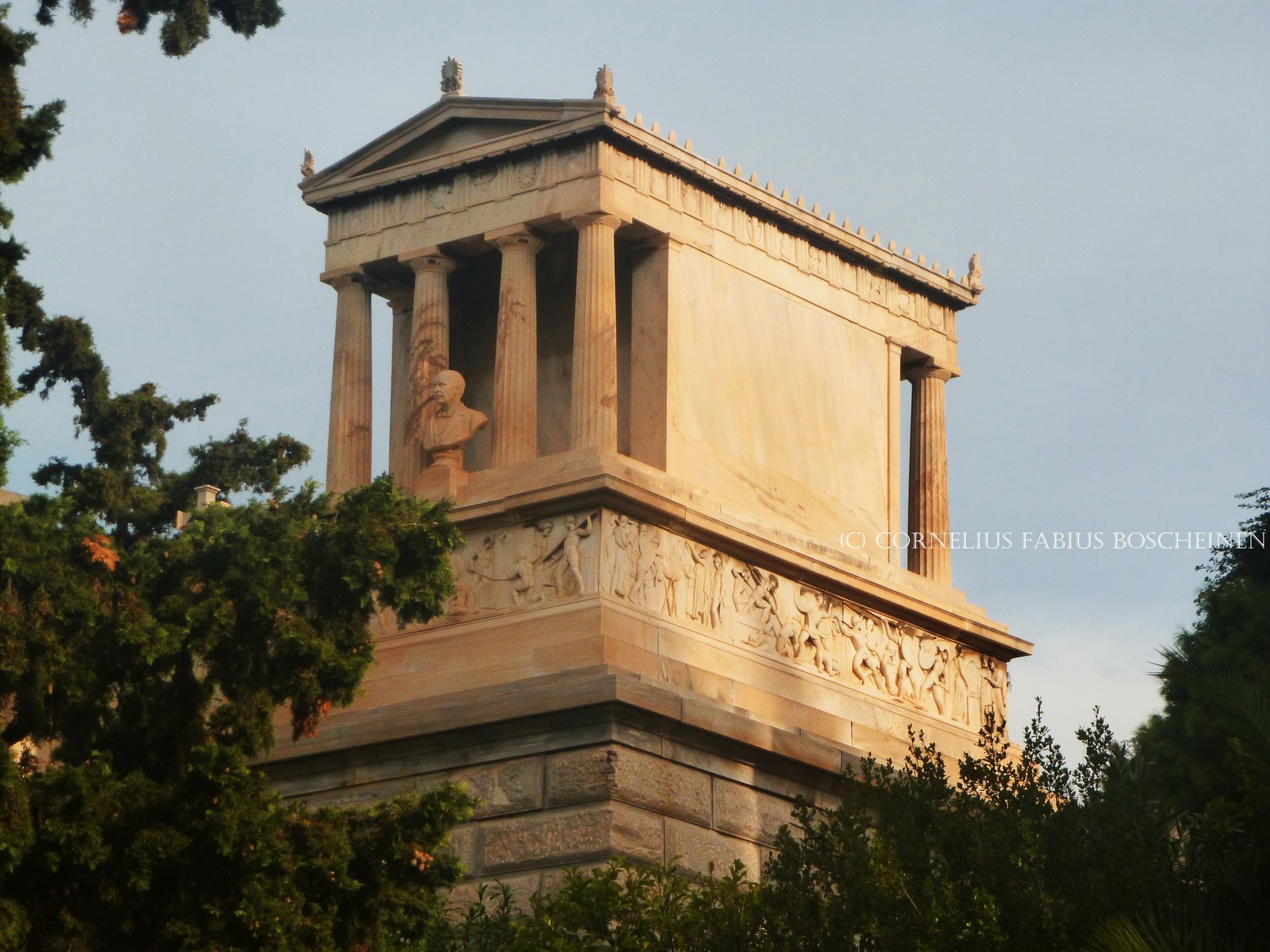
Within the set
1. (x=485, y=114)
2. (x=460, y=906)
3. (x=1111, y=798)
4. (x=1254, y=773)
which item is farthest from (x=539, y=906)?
(x=485, y=114)

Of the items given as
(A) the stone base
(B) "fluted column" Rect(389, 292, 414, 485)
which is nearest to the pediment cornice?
(B) "fluted column" Rect(389, 292, 414, 485)

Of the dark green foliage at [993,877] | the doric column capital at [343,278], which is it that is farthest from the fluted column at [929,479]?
the dark green foliage at [993,877]

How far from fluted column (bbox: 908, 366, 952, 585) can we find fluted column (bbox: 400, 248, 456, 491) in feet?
18.2

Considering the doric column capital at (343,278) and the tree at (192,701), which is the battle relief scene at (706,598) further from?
the tree at (192,701)

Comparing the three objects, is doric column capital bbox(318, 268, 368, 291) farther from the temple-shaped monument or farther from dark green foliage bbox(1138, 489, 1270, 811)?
dark green foliage bbox(1138, 489, 1270, 811)

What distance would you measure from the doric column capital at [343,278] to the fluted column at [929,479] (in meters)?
6.41

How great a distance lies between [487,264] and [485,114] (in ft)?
6.39

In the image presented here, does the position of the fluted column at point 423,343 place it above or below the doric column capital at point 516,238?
below

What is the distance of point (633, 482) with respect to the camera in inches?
1066

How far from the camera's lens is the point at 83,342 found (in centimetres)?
3011

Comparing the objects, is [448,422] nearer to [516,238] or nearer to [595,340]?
[595,340]

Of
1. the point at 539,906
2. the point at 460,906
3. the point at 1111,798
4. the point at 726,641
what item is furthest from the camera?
the point at 726,641

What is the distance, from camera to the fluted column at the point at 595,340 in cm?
2789

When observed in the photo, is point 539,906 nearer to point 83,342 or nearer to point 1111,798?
point 1111,798
